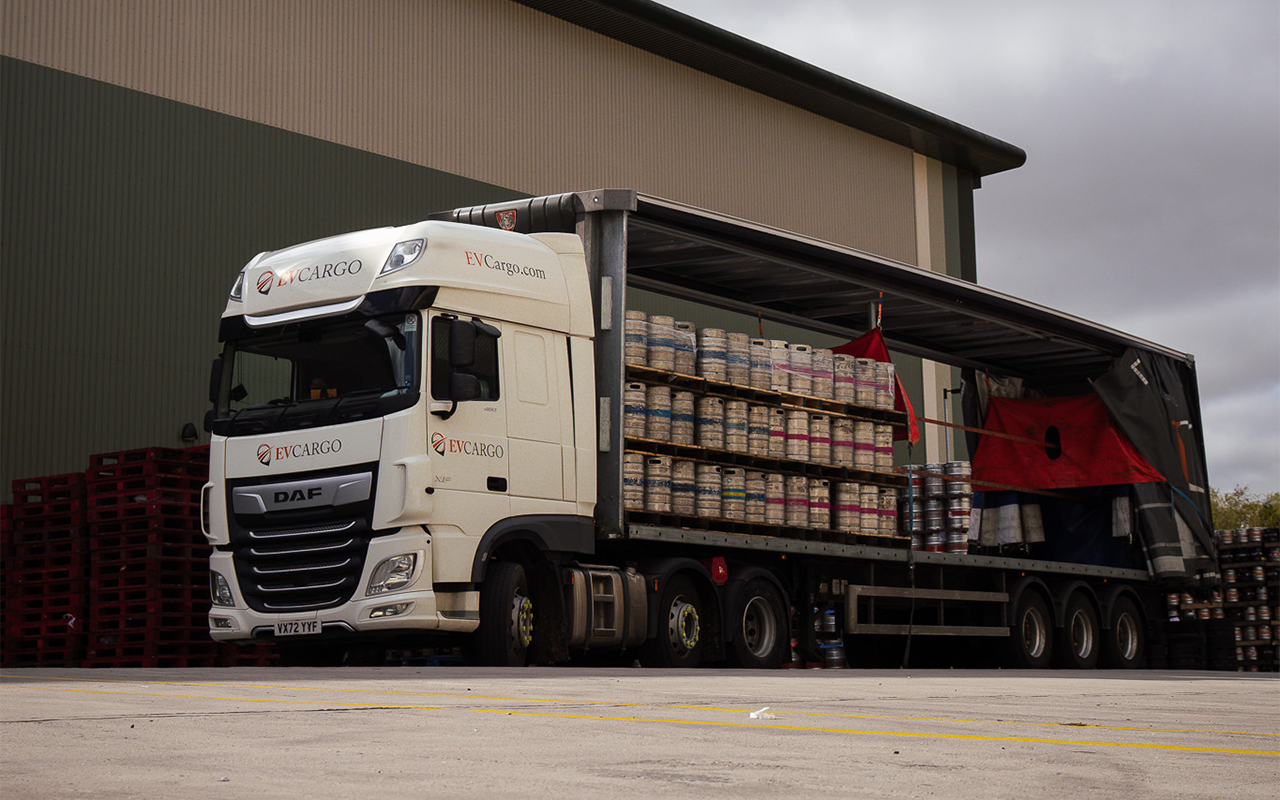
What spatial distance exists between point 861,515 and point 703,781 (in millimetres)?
10960

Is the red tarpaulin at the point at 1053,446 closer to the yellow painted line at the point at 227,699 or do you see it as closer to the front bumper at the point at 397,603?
the front bumper at the point at 397,603

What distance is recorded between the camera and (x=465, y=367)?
1062cm

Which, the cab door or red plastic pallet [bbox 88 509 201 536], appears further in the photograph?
red plastic pallet [bbox 88 509 201 536]

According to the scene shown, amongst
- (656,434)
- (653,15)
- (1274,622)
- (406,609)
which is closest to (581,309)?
(656,434)

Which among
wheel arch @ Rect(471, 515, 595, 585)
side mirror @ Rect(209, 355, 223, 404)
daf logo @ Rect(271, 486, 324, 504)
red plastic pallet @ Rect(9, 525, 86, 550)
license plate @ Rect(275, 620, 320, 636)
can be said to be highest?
side mirror @ Rect(209, 355, 223, 404)

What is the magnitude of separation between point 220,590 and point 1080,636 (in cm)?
1070

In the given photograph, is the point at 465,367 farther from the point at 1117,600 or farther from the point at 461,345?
the point at 1117,600

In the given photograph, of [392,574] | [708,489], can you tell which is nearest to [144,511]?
[392,574]

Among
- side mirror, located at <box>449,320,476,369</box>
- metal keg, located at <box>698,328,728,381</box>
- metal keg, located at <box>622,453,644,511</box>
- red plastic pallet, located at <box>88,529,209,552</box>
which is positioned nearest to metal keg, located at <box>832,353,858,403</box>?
metal keg, located at <box>698,328,728,381</box>

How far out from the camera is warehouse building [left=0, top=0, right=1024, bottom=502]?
63.9 ft

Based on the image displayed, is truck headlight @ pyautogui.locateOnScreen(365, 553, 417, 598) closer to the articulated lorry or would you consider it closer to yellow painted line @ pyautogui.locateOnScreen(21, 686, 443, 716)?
the articulated lorry

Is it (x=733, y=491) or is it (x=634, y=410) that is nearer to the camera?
(x=634, y=410)

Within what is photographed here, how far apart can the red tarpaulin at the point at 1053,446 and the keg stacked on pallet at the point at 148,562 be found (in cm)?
965

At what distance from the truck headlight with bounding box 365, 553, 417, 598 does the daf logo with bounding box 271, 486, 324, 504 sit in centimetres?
75
